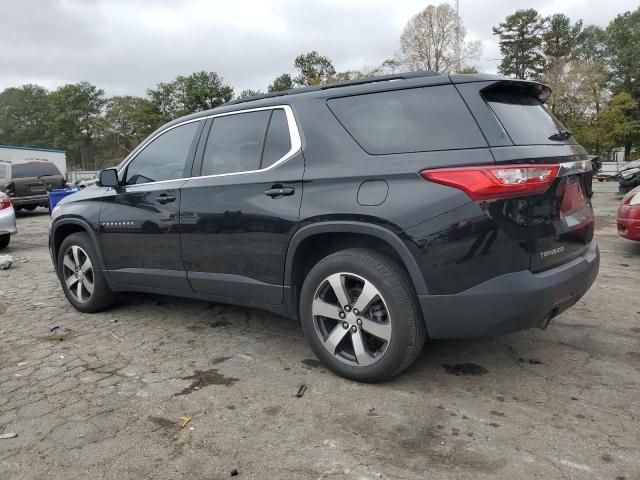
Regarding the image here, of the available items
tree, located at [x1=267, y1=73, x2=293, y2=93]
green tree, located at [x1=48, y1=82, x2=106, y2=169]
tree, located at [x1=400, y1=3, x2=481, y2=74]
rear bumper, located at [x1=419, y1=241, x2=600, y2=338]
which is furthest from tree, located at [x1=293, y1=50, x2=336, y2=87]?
rear bumper, located at [x1=419, y1=241, x2=600, y2=338]

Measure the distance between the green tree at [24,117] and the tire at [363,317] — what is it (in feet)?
324

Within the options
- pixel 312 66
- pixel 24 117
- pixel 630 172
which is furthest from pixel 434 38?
pixel 24 117

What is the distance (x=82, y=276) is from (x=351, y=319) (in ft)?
9.66

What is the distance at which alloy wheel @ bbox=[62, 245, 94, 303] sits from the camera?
A: 473cm

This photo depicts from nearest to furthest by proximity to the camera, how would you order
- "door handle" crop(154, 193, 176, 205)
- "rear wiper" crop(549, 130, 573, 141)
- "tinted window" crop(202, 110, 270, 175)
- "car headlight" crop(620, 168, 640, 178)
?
1. "rear wiper" crop(549, 130, 573, 141)
2. "tinted window" crop(202, 110, 270, 175)
3. "door handle" crop(154, 193, 176, 205)
4. "car headlight" crop(620, 168, 640, 178)

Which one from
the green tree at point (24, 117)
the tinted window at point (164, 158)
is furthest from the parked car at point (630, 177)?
the green tree at point (24, 117)

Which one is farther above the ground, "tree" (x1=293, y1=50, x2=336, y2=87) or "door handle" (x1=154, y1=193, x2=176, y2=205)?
"tree" (x1=293, y1=50, x2=336, y2=87)

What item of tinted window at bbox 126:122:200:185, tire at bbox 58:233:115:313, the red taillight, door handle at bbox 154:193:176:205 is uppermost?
tinted window at bbox 126:122:200:185

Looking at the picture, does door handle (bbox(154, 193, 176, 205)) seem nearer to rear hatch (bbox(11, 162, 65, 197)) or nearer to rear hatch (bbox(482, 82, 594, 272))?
rear hatch (bbox(482, 82, 594, 272))

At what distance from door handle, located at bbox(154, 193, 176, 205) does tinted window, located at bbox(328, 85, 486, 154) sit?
1492 mm

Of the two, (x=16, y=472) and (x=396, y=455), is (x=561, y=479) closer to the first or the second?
(x=396, y=455)

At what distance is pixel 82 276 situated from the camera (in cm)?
477

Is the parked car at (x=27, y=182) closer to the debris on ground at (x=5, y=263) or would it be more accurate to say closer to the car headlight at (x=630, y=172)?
the debris on ground at (x=5, y=263)

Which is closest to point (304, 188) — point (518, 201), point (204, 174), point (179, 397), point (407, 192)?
point (407, 192)
